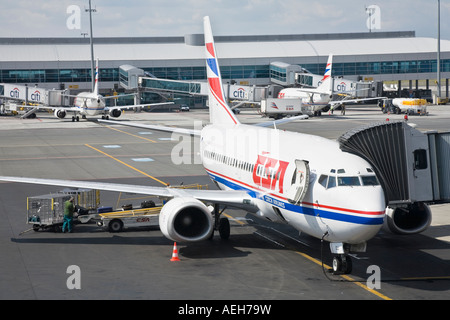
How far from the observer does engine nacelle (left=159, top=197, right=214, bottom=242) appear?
86.5 ft

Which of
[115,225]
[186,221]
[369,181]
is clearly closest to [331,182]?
[369,181]

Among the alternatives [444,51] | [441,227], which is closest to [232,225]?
[441,227]

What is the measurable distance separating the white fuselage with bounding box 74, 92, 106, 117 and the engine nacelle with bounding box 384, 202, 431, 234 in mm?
89694

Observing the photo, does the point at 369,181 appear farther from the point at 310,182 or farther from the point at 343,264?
the point at 343,264

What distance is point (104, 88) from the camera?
149 metres

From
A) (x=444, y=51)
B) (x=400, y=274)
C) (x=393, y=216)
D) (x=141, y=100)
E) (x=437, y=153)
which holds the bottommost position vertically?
(x=400, y=274)

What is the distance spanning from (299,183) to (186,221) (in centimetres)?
540

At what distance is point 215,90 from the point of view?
39000mm

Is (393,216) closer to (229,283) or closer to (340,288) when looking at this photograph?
(340,288)

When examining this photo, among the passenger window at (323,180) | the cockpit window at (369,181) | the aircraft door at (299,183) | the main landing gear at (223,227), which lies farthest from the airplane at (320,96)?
the cockpit window at (369,181)

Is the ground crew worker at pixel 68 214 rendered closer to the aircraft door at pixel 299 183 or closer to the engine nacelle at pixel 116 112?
the aircraft door at pixel 299 183

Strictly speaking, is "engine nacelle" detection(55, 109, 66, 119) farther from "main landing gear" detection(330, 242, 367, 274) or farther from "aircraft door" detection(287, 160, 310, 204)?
"main landing gear" detection(330, 242, 367, 274)

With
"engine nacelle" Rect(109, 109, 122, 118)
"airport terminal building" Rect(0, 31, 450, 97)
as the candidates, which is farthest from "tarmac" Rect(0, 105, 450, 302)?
"airport terminal building" Rect(0, 31, 450, 97)
